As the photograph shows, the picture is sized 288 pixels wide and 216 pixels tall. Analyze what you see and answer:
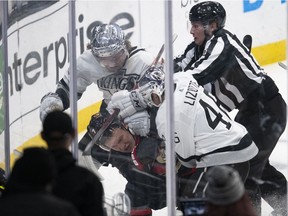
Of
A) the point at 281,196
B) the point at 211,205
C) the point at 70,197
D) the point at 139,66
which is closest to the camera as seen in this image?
the point at 211,205

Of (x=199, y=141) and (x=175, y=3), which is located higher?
(x=175, y=3)

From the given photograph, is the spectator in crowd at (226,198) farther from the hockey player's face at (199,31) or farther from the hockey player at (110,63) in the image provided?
the hockey player at (110,63)

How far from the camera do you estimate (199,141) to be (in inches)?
245

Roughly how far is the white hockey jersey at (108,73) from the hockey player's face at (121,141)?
21cm

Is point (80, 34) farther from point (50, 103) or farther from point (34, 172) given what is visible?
point (34, 172)

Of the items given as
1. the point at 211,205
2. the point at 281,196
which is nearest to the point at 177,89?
the point at 281,196

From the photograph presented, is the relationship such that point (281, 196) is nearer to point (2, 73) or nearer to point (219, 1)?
point (219, 1)

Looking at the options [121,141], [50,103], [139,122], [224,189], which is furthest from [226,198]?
[50,103]

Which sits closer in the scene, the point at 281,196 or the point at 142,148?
the point at 281,196

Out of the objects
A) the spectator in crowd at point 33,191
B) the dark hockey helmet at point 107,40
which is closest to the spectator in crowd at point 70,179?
the spectator in crowd at point 33,191

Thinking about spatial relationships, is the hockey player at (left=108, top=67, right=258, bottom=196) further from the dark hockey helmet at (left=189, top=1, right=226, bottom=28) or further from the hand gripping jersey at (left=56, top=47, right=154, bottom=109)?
the dark hockey helmet at (left=189, top=1, right=226, bottom=28)

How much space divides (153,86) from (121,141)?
47 cm

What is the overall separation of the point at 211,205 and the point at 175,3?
2.58m

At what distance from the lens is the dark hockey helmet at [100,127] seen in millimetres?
6685
